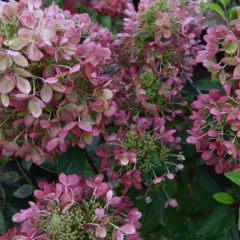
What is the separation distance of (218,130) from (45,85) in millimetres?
354

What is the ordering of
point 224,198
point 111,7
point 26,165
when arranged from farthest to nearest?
1. point 111,7
2. point 26,165
3. point 224,198

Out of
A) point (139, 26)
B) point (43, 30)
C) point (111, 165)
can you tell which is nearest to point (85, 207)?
point (111, 165)

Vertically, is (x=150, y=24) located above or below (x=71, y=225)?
above

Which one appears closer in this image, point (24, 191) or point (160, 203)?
point (160, 203)

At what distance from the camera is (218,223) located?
109 centimetres

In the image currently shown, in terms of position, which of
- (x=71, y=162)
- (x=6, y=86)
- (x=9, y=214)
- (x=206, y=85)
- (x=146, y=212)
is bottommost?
(x=9, y=214)

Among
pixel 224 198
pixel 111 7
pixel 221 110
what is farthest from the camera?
pixel 111 7

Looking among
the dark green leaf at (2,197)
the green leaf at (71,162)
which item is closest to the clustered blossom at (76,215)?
the green leaf at (71,162)

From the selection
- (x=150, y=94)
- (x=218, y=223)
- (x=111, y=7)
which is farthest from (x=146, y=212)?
(x=111, y=7)

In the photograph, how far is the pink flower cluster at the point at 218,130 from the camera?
3.15ft

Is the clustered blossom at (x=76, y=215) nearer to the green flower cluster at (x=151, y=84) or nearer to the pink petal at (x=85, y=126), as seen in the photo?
the pink petal at (x=85, y=126)

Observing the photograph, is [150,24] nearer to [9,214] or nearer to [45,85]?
[45,85]

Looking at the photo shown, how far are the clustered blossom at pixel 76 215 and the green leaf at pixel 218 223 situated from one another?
0.20m

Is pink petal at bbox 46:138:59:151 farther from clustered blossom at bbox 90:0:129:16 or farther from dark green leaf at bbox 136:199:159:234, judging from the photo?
clustered blossom at bbox 90:0:129:16
